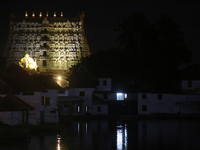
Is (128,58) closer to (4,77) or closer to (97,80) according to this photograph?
(97,80)

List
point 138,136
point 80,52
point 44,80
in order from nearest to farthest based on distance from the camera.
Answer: point 138,136
point 44,80
point 80,52

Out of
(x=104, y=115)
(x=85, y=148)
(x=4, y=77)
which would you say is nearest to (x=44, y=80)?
(x=4, y=77)

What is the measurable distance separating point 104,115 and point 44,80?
2399 cm

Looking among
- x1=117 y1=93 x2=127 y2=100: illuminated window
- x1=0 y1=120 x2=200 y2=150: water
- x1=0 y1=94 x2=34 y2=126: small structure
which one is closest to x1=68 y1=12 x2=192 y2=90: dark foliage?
x1=117 y1=93 x2=127 y2=100: illuminated window

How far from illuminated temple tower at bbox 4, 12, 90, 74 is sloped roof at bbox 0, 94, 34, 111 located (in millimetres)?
98335

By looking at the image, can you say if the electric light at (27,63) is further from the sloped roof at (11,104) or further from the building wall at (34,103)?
the sloped roof at (11,104)

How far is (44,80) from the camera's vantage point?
180 feet

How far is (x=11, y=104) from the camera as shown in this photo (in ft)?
144

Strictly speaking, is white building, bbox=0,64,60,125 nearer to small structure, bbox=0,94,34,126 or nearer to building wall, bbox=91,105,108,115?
small structure, bbox=0,94,34,126

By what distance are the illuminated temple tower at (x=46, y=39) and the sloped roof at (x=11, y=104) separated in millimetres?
98335

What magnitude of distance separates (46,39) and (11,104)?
103m

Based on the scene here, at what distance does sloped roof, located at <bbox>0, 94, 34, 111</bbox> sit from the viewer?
43.4 metres

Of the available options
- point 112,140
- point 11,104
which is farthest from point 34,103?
point 112,140

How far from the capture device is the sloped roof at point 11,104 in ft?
142
